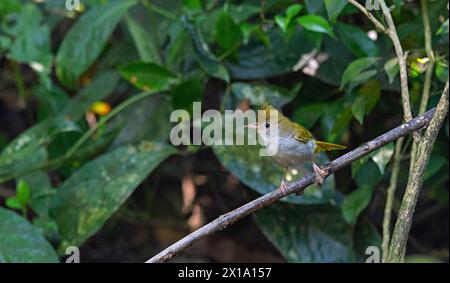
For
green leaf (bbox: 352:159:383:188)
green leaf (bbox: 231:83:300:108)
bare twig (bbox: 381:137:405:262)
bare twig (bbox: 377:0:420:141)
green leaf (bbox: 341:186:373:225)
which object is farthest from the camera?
green leaf (bbox: 231:83:300:108)

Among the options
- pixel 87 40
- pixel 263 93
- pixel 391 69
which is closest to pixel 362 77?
pixel 391 69

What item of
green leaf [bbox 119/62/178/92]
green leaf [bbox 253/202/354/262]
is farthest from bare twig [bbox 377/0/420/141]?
green leaf [bbox 119/62/178/92]

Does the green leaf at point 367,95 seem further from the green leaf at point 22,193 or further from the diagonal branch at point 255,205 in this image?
the green leaf at point 22,193

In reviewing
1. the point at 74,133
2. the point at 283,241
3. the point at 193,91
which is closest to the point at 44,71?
the point at 74,133

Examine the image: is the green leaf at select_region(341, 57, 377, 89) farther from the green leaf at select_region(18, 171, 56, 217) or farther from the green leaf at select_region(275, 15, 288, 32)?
the green leaf at select_region(18, 171, 56, 217)

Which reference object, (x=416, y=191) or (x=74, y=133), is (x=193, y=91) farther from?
(x=416, y=191)

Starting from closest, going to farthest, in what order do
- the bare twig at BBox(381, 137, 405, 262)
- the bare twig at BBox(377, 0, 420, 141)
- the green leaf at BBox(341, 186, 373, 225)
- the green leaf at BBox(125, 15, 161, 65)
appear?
the bare twig at BBox(377, 0, 420, 141) < the bare twig at BBox(381, 137, 405, 262) < the green leaf at BBox(341, 186, 373, 225) < the green leaf at BBox(125, 15, 161, 65)
